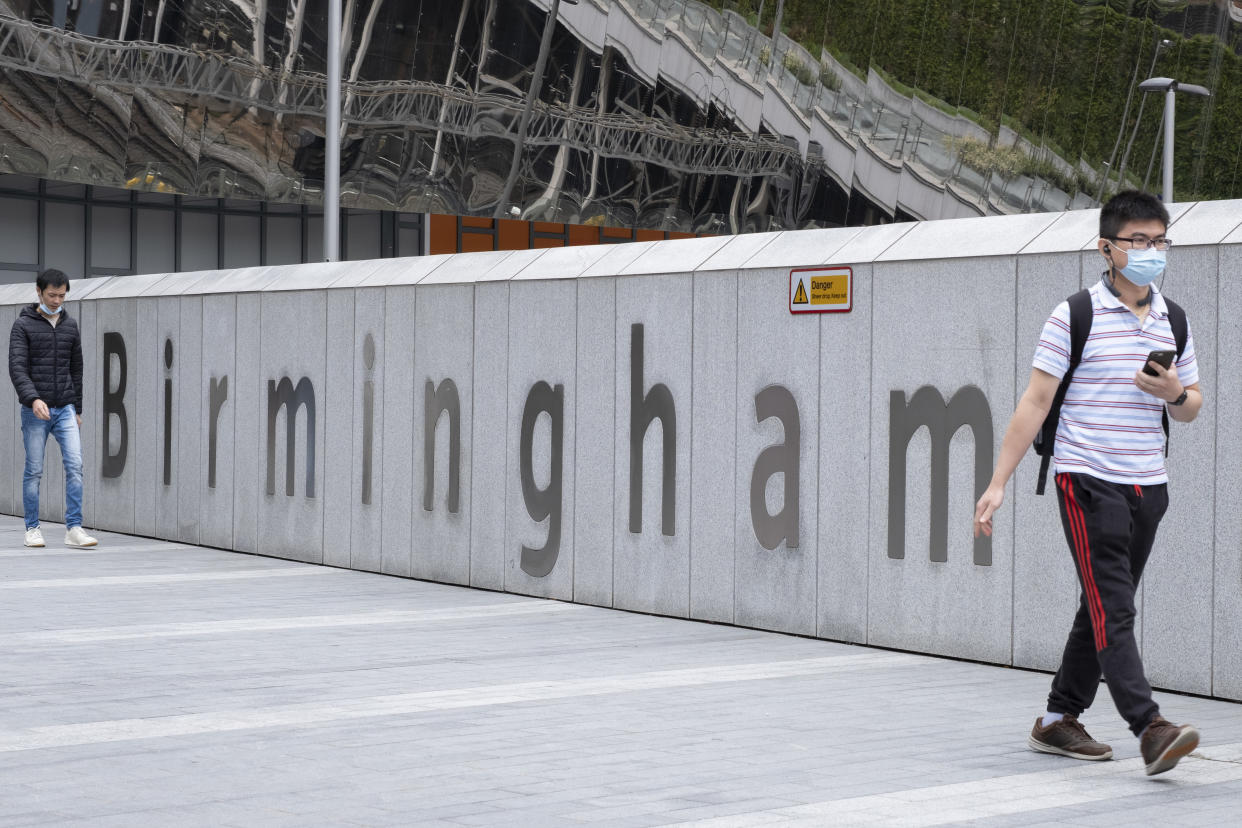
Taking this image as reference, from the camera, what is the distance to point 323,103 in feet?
113

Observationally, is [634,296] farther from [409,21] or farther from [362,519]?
[409,21]

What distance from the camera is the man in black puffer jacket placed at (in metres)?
12.9

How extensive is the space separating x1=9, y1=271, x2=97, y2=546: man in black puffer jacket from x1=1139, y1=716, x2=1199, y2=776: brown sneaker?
9538 millimetres

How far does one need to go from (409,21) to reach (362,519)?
25506 millimetres

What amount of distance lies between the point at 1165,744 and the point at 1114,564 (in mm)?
584

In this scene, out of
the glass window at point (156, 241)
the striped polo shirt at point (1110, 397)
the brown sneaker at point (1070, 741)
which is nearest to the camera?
the striped polo shirt at point (1110, 397)

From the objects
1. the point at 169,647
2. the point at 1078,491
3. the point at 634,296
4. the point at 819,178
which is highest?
the point at 819,178

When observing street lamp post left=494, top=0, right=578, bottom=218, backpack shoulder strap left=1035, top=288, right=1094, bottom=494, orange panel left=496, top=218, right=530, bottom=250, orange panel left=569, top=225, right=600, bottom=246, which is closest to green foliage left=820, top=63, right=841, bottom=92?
orange panel left=569, top=225, right=600, bottom=246

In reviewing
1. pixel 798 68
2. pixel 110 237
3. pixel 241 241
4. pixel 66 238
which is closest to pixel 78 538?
pixel 66 238

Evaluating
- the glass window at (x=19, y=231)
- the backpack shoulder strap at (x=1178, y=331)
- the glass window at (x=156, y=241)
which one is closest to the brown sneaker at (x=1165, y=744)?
the backpack shoulder strap at (x=1178, y=331)

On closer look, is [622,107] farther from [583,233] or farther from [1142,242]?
[1142,242]

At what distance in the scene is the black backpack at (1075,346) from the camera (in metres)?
5.51

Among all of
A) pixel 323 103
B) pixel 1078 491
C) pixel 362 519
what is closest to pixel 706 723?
pixel 1078 491

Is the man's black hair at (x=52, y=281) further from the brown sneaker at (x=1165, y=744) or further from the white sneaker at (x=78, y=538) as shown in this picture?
the brown sneaker at (x=1165, y=744)
